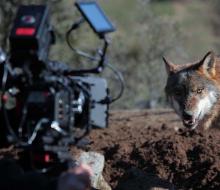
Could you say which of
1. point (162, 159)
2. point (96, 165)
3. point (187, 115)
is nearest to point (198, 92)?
point (187, 115)

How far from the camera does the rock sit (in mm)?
7477

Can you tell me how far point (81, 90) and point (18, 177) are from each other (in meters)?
0.82

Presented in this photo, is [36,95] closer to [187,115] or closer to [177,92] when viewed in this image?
[187,115]

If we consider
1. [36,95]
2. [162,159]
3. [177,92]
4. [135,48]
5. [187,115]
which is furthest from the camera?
[135,48]

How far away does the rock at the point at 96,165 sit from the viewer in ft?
24.5

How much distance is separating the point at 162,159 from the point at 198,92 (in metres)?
0.79

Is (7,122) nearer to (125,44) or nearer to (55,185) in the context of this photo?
(55,185)

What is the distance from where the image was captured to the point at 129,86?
642 inches

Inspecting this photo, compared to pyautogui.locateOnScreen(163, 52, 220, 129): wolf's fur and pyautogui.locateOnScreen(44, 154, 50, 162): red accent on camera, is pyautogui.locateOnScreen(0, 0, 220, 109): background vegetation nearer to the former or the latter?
pyautogui.locateOnScreen(163, 52, 220, 129): wolf's fur

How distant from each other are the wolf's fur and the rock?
0.95m

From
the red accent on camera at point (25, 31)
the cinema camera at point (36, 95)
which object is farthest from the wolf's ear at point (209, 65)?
the red accent on camera at point (25, 31)

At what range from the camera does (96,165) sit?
298 inches

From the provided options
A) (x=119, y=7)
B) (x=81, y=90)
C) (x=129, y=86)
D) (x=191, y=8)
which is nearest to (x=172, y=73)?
(x=81, y=90)

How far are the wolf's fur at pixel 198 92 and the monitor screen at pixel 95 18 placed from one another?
2.28 meters
